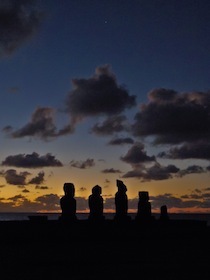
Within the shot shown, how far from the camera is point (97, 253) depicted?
17.1m

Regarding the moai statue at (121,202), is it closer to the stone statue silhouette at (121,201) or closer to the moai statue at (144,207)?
the stone statue silhouette at (121,201)

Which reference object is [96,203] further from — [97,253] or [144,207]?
[97,253]

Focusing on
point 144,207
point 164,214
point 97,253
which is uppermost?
point 144,207

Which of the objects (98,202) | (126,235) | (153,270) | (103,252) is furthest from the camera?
(98,202)

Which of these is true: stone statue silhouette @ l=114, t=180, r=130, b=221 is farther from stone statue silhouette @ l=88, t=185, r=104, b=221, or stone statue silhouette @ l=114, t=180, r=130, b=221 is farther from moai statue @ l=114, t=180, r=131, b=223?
stone statue silhouette @ l=88, t=185, r=104, b=221

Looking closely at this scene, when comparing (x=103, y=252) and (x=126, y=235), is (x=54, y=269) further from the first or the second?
(x=126, y=235)

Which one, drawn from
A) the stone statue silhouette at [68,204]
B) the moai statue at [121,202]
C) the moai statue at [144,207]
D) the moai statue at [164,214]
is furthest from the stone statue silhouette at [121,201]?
the moai statue at [164,214]

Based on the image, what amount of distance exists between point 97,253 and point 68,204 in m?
10.6

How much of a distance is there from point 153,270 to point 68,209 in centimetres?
1466

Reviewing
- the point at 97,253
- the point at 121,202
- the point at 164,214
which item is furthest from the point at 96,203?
the point at 97,253

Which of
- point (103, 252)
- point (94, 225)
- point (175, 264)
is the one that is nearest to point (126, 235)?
point (94, 225)

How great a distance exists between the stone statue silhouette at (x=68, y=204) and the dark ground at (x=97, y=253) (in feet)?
4.36

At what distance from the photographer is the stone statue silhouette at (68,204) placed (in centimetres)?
2719

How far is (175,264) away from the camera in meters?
14.3
